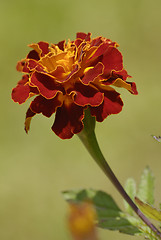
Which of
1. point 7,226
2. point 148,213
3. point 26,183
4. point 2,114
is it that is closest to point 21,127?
point 2,114

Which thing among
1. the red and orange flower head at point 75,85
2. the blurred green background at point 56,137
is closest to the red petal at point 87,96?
the red and orange flower head at point 75,85

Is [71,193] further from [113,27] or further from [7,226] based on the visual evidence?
[113,27]

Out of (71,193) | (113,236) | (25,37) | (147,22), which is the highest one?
(25,37)

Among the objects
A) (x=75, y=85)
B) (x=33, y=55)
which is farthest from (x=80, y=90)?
(x=33, y=55)

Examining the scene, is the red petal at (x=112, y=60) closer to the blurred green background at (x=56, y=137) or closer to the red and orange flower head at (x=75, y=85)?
the red and orange flower head at (x=75, y=85)

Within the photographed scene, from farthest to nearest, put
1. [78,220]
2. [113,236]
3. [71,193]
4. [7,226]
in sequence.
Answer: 1. [7,226]
2. [113,236]
3. [71,193]
4. [78,220]

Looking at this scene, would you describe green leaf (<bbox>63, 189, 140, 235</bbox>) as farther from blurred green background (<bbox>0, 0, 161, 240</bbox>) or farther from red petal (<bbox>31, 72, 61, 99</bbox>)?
blurred green background (<bbox>0, 0, 161, 240</bbox>)
